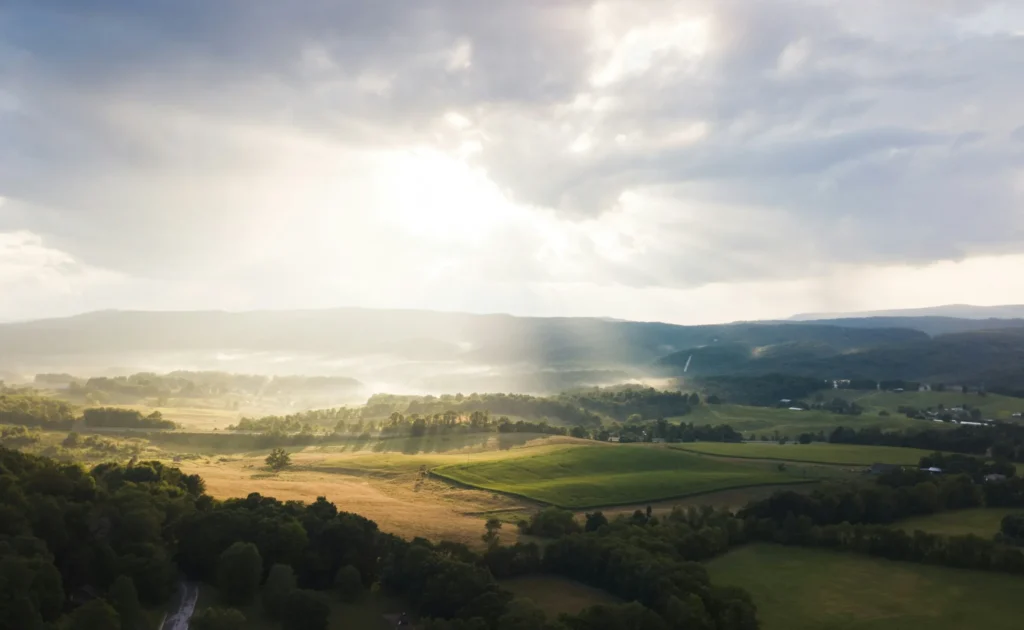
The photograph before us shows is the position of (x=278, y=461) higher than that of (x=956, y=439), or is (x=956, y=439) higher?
(x=278, y=461)

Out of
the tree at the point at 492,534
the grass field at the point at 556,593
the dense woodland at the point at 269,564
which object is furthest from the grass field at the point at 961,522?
the tree at the point at 492,534

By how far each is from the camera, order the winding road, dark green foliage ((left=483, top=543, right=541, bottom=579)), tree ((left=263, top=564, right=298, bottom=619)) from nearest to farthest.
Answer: the winding road < tree ((left=263, top=564, right=298, bottom=619)) < dark green foliage ((left=483, top=543, right=541, bottom=579))

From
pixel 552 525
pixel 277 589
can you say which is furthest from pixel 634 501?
pixel 277 589

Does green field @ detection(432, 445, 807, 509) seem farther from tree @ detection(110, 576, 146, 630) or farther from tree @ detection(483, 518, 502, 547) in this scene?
tree @ detection(110, 576, 146, 630)

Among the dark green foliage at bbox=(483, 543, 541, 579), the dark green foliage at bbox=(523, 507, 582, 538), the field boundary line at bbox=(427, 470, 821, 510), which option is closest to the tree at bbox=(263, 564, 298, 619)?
the dark green foliage at bbox=(483, 543, 541, 579)

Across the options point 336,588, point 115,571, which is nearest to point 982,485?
point 336,588

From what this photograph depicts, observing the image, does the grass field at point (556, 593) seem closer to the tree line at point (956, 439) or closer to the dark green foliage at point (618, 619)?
the dark green foliage at point (618, 619)

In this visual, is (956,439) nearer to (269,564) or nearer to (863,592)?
(863,592)

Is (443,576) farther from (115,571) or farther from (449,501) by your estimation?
(449,501)
